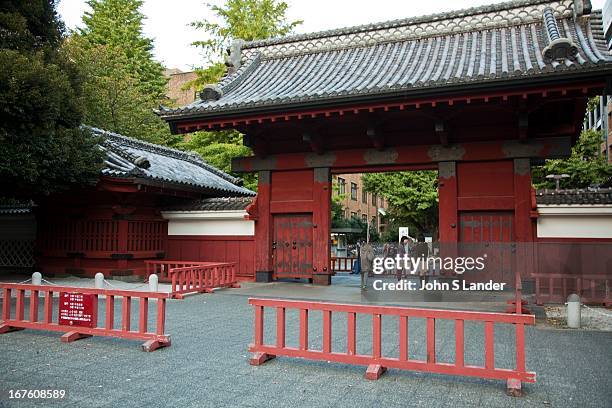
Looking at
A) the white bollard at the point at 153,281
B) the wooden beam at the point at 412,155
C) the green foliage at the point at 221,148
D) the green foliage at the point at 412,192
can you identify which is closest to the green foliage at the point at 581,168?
the green foliage at the point at 412,192

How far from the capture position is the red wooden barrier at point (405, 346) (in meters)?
4.64

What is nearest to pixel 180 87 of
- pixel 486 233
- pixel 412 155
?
pixel 412 155

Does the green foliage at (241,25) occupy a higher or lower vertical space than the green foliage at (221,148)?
Answer: higher

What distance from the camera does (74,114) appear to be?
11.3 metres

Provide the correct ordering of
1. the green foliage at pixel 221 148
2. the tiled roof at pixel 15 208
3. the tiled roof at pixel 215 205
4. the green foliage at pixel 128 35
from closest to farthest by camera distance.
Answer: the tiled roof at pixel 215 205, the tiled roof at pixel 15 208, the green foliage at pixel 221 148, the green foliage at pixel 128 35

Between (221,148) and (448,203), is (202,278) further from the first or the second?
(221,148)

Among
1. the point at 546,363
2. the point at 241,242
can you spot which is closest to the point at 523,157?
the point at 546,363

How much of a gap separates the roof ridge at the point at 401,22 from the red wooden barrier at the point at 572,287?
841 centimetres

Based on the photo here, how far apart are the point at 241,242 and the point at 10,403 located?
1040 cm

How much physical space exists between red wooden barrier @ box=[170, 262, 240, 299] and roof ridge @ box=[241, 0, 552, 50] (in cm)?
813

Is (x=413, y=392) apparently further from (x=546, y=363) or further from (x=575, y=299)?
(x=575, y=299)

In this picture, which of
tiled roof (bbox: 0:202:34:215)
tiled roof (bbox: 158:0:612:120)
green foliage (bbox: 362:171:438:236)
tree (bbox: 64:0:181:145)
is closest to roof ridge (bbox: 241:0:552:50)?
tiled roof (bbox: 158:0:612:120)

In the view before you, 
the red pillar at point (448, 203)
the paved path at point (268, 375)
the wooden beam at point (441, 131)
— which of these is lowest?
the paved path at point (268, 375)

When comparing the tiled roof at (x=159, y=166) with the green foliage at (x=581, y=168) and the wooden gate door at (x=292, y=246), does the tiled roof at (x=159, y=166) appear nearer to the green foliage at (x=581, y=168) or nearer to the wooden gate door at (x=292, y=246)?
the wooden gate door at (x=292, y=246)
